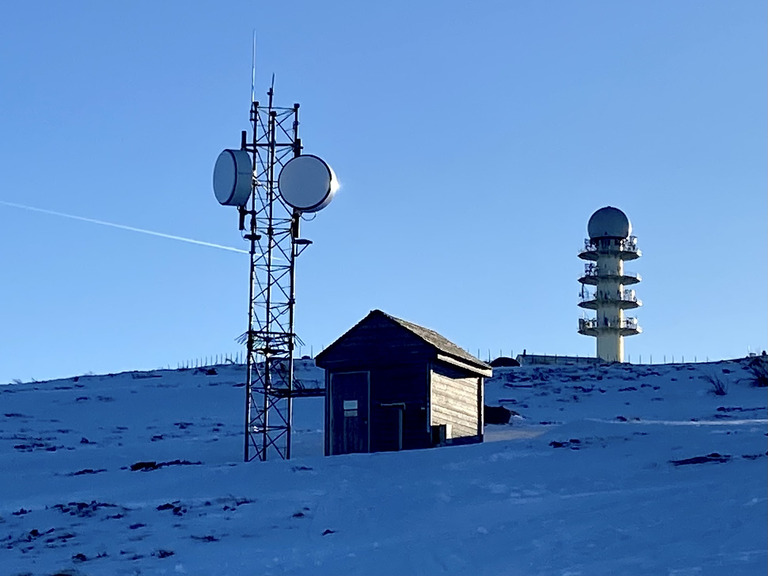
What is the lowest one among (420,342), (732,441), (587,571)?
(587,571)

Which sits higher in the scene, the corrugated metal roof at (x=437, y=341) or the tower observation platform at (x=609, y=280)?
the tower observation platform at (x=609, y=280)

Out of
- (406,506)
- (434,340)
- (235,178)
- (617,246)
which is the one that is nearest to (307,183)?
(235,178)

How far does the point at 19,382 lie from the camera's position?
187 ft

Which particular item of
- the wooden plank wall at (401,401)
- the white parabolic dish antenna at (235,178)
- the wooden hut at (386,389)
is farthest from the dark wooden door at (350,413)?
the white parabolic dish antenna at (235,178)

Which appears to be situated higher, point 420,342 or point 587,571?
point 420,342

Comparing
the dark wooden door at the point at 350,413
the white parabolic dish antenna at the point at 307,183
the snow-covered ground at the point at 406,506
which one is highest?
the white parabolic dish antenna at the point at 307,183

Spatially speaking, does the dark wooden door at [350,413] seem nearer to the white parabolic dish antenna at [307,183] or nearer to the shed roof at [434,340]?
the shed roof at [434,340]

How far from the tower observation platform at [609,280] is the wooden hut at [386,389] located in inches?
1610

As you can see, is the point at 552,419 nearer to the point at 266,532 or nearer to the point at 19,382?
the point at 266,532

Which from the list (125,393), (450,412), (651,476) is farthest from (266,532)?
(125,393)

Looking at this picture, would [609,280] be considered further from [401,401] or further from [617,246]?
[401,401]

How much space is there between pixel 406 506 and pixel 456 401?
1098cm

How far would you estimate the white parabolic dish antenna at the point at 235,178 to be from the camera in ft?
103

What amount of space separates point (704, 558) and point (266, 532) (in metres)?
7.06
